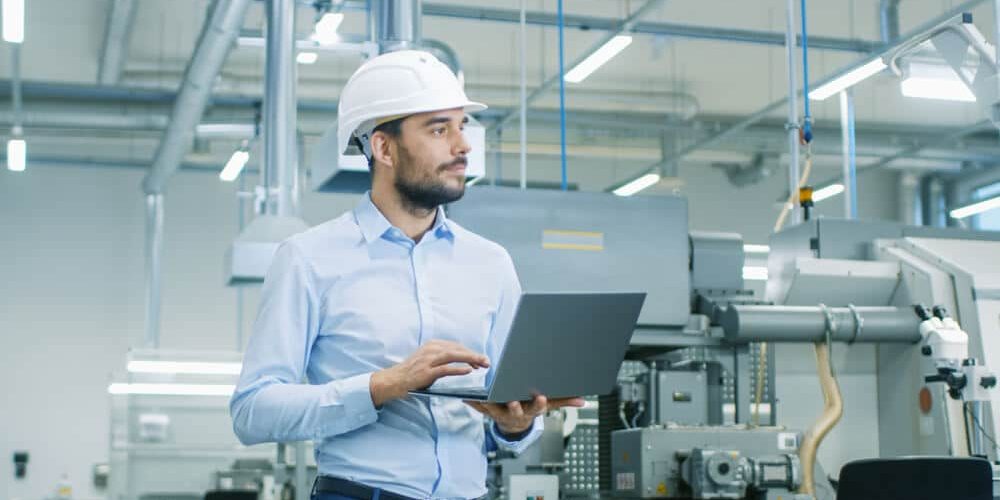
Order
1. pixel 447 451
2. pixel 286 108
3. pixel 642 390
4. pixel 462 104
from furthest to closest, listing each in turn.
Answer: pixel 286 108, pixel 642 390, pixel 462 104, pixel 447 451

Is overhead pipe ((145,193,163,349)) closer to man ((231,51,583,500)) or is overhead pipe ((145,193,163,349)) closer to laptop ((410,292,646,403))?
man ((231,51,583,500))

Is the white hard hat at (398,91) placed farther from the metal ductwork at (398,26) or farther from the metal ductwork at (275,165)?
the metal ductwork at (275,165)

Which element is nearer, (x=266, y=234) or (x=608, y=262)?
(x=608, y=262)

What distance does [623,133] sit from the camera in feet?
37.1

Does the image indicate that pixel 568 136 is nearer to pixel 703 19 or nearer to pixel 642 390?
pixel 703 19

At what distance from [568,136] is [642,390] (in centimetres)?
709

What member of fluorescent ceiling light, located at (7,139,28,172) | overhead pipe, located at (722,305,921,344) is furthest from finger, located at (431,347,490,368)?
fluorescent ceiling light, located at (7,139,28,172)

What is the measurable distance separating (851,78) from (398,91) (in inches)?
215

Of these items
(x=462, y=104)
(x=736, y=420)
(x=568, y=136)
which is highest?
(x=568, y=136)

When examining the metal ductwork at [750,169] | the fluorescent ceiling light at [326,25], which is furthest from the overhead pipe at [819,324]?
the metal ductwork at [750,169]

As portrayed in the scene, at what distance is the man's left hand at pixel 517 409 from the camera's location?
5.22ft

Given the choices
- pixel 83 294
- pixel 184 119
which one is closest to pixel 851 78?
pixel 184 119

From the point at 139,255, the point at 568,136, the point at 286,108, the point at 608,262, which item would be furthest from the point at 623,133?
the point at 608,262

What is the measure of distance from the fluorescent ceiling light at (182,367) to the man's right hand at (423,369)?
20.5 ft
